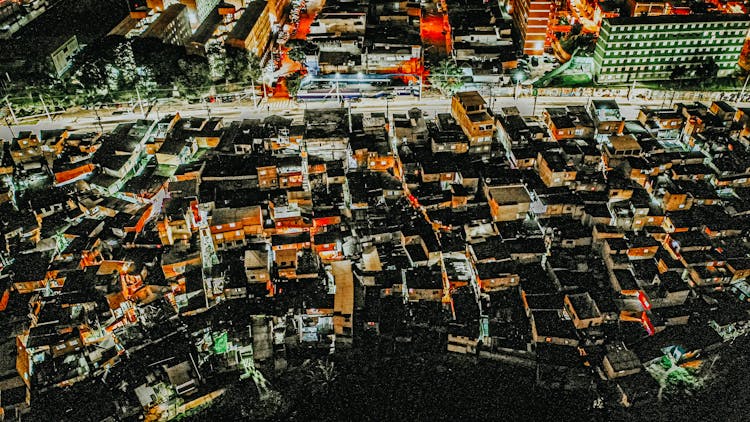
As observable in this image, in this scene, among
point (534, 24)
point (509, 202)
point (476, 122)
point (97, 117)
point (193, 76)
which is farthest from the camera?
point (534, 24)

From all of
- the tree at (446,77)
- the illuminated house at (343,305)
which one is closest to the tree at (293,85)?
the tree at (446,77)

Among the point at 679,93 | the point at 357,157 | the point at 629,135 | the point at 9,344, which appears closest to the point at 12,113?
the point at 9,344

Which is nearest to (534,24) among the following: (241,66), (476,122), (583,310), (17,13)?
(476,122)

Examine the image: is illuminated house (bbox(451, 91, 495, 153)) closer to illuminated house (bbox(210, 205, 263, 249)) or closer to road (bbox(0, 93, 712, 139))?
road (bbox(0, 93, 712, 139))

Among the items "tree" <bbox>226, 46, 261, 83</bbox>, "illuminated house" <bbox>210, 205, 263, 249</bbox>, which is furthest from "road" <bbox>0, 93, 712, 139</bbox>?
"illuminated house" <bbox>210, 205, 263, 249</bbox>

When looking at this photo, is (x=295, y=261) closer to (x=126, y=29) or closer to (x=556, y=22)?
(x=126, y=29)

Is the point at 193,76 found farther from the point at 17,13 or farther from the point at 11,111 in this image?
the point at 17,13
